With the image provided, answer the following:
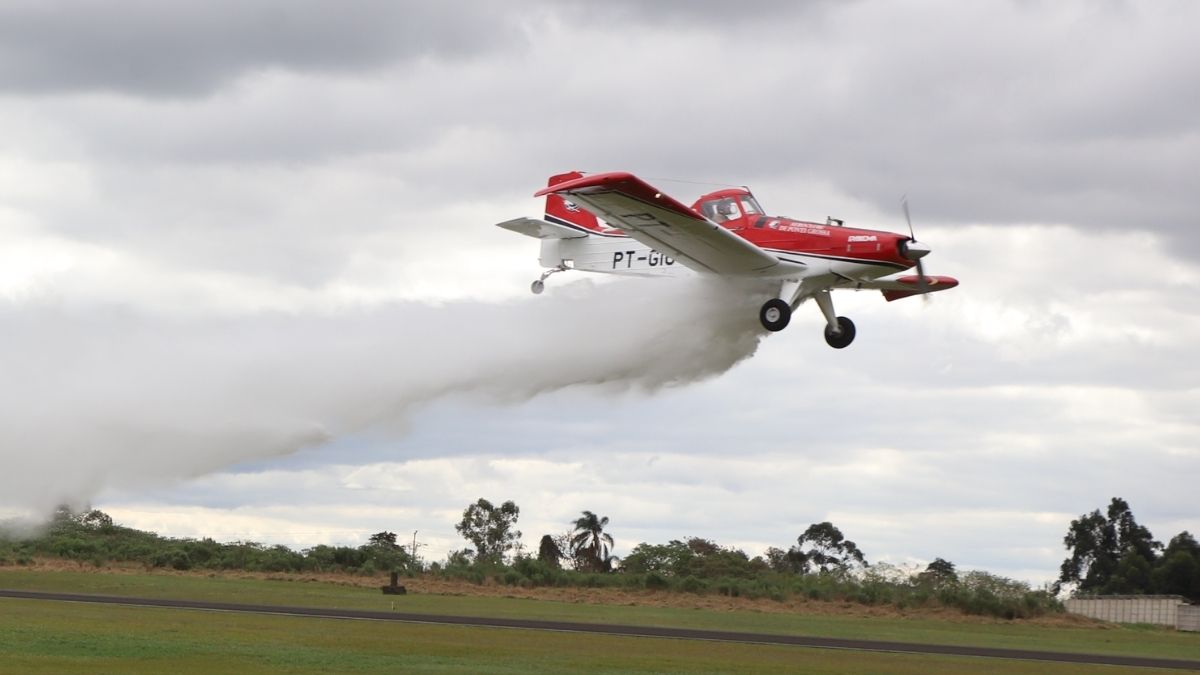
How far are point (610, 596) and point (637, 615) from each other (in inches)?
463

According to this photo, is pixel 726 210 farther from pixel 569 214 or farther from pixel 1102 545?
pixel 1102 545

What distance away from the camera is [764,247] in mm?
34031

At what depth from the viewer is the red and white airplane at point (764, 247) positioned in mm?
32188

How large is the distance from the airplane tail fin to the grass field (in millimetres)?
10382

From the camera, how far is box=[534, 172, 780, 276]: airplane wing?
31.2 metres

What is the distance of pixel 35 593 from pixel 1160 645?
119ft

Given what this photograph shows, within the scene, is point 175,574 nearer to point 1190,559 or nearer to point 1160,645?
point 1160,645

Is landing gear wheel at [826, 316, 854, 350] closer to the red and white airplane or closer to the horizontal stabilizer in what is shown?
the red and white airplane

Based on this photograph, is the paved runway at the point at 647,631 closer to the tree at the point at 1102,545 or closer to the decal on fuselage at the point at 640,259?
the decal on fuselage at the point at 640,259

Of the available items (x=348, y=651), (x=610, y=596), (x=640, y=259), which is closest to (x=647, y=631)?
(x=640, y=259)

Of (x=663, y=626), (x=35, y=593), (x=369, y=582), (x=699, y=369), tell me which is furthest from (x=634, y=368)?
(x=369, y=582)

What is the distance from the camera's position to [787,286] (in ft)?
111

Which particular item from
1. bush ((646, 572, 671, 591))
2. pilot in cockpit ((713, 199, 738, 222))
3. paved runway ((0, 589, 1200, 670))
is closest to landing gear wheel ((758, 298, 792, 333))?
pilot in cockpit ((713, 199, 738, 222))

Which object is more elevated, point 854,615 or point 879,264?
point 879,264
